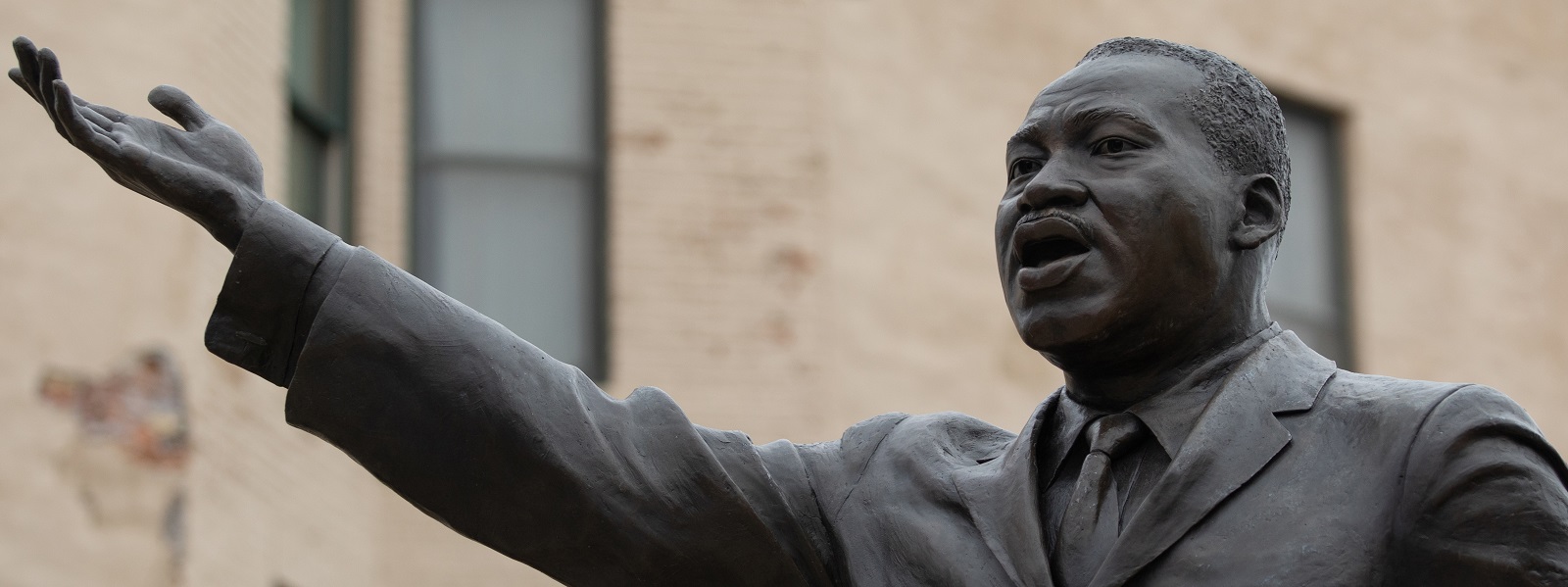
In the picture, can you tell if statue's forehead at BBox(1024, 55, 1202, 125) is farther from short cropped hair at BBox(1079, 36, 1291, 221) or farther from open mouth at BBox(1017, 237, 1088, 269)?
open mouth at BBox(1017, 237, 1088, 269)

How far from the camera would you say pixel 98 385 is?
13477mm

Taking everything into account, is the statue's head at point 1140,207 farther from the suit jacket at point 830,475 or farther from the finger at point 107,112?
the finger at point 107,112

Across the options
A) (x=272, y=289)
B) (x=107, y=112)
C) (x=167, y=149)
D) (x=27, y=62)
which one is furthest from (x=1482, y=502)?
(x=27, y=62)

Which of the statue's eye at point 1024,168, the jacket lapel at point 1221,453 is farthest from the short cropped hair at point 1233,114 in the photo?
the jacket lapel at point 1221,453

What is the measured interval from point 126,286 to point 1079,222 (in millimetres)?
9313

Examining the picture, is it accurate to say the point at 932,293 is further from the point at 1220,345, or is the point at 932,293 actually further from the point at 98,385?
the point at 1220,345

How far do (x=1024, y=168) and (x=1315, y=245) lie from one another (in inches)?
575

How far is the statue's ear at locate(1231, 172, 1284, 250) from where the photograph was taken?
16.8ft

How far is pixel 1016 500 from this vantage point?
500 centimetres

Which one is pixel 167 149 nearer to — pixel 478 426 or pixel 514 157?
pixel 478 426

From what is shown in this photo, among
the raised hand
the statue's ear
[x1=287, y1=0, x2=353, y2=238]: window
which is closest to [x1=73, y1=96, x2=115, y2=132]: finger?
the raised hand

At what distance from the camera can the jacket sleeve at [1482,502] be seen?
4570 mm

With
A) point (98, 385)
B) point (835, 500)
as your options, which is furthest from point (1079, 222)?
point (98, 385)

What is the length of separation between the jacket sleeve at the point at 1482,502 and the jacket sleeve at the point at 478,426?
1046 millimetres
